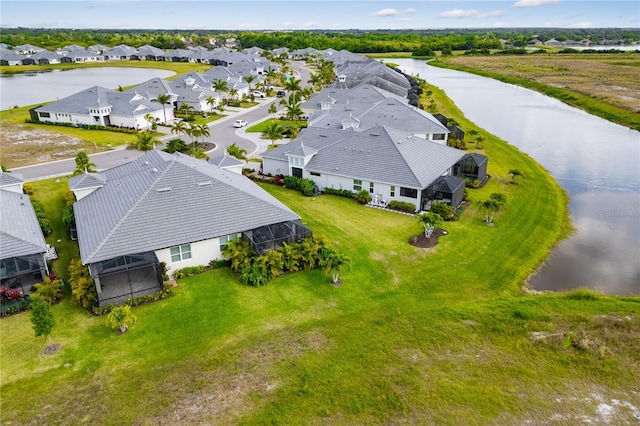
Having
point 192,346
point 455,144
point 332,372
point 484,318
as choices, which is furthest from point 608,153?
point 192,346

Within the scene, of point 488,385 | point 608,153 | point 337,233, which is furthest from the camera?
point 608,153

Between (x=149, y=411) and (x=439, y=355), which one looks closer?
(x=149, y=411)

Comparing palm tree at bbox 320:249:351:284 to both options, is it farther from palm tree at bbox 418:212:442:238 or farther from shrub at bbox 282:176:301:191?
shrub at bbox 282:176:301:191

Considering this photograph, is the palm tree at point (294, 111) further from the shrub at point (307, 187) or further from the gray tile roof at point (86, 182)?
the gray tile roof at point (86, 182)

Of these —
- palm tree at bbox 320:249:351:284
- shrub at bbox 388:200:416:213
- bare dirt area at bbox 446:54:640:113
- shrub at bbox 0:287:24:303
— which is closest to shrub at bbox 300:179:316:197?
shrub at bbox 388:200:416:213

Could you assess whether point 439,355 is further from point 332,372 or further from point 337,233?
point 337,233

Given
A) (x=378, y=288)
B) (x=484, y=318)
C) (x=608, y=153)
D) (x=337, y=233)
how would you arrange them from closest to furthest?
1. (x=484, y=318)
2. (x=378, y=288)
3. (x=337, y=233)
4. (x=608, y=153)

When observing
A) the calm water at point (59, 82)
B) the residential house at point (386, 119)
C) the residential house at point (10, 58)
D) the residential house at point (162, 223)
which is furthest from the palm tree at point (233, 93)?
the residential house at point (10, 58)
